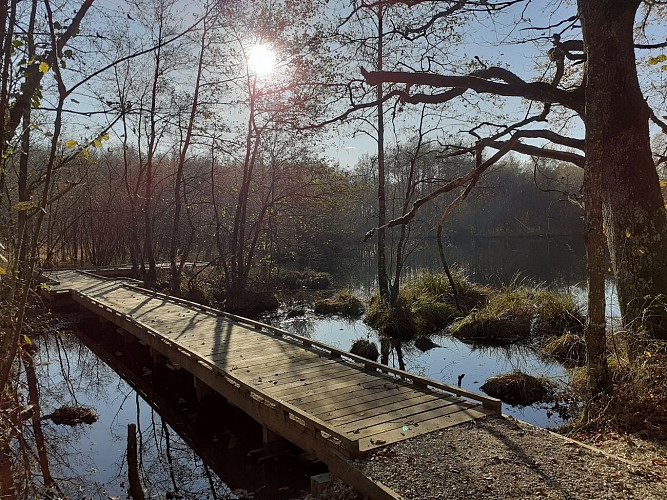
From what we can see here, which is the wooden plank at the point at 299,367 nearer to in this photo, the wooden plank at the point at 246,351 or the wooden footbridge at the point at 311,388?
the wooden footbridge at the point at 311,388

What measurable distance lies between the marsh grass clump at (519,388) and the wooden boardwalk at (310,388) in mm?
2408

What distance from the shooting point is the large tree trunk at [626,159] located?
5767 millimetres

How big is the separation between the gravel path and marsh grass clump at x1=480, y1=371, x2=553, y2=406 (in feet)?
11.4

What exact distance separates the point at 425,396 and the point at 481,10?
18.6 ft

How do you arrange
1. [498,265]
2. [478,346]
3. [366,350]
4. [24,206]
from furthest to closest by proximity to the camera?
[498,265]
[478,346]
[366,350]
[24,206]

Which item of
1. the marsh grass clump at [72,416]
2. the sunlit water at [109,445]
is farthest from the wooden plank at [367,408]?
the marsh grass clump at [72,416]

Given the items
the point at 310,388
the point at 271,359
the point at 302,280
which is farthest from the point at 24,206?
the point at 302,280

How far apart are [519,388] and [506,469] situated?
179 inches

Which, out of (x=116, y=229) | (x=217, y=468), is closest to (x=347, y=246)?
(x=116, y=229)

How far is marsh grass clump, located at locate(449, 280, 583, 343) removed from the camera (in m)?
12.4

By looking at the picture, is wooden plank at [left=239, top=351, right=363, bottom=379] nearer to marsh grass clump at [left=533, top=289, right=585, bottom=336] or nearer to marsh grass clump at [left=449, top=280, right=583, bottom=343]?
marsh grass clump at [left=449, top=280, right=583, bottom=343]

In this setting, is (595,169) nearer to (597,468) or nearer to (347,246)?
(597,468)

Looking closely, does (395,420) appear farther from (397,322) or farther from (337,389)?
(397,322)

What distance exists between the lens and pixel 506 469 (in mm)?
4086
